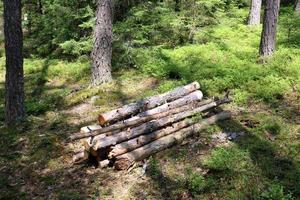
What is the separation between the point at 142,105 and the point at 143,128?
1.22 metres

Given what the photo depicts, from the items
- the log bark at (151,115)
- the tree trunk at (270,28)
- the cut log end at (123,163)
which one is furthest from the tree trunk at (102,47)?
the cut log end at (123,163)

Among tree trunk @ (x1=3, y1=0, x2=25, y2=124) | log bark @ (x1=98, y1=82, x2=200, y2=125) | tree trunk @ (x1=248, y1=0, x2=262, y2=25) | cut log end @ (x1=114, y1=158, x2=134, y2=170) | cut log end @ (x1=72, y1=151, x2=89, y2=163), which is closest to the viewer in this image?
cut log end @ (x1=114, y1=158, x2=134, y2=170)

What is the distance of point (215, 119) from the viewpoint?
10.3 m

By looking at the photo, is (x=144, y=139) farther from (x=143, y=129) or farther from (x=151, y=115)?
(x=151, y=115)

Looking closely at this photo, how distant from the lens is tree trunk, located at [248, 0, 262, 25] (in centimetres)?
2048

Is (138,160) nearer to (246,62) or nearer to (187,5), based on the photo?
(246,62)

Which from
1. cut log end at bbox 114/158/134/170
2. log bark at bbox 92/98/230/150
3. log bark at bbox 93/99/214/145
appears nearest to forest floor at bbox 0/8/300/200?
cut log end at bbox 114/158/134/170

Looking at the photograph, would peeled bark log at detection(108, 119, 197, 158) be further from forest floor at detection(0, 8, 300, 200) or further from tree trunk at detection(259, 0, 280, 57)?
tree trunk at detection(259, 0, 280, 57)

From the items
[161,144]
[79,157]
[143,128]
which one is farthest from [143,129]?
[79,157]

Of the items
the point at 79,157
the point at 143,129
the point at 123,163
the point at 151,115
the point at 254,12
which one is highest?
the point at 254,12

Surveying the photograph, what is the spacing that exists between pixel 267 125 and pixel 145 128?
3244 millimetres

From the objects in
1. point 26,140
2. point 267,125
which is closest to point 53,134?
point 26,140

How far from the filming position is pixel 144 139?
9.01 meters

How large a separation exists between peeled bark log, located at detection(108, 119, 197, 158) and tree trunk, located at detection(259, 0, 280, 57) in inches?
237
